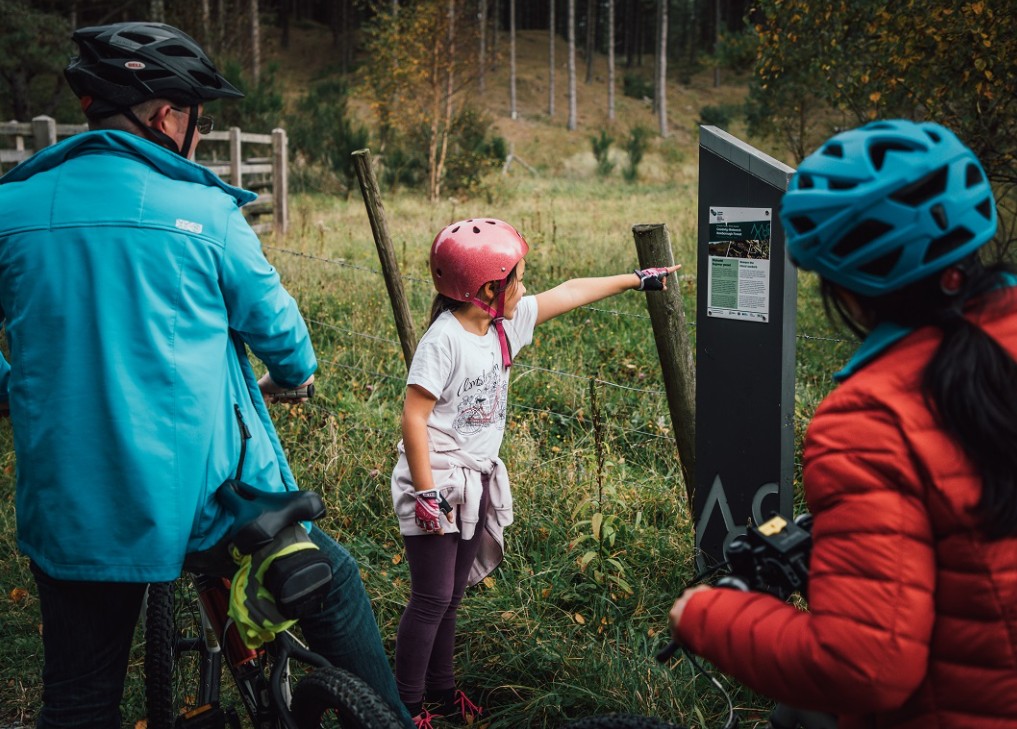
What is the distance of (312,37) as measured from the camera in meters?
56.8

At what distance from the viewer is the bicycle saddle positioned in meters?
1.94

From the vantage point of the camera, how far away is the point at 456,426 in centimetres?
277

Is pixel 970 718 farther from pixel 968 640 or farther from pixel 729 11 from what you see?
pixel 729 11

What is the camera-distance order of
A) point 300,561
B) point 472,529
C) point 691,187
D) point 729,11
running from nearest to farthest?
1. point 300,561
2. point 472,529
3. point 691,187
4. point 729,11

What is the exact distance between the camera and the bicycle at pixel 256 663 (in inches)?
76.7

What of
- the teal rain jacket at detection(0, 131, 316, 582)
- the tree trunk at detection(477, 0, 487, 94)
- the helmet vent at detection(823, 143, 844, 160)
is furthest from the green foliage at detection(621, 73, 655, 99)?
the helmet vent at detection(823, 143, 844, 160)

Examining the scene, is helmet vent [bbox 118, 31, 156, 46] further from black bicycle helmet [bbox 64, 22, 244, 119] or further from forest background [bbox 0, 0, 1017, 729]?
forest background [bbox 0, 0, 1017, 729]

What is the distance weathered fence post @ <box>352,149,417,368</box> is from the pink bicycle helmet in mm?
1488

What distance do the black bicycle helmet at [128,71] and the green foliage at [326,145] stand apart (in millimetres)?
15949

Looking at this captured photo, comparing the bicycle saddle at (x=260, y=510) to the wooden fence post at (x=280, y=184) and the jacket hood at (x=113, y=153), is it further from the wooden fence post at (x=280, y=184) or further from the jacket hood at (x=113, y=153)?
the wooden fence post at (x=280, y=184)

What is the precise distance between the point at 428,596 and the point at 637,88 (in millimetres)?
55323

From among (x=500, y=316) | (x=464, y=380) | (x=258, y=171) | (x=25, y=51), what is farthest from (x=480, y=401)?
(x=25, y=51)

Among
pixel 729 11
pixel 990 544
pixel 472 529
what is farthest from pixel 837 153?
pixel 729 11

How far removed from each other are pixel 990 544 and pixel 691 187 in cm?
2621
